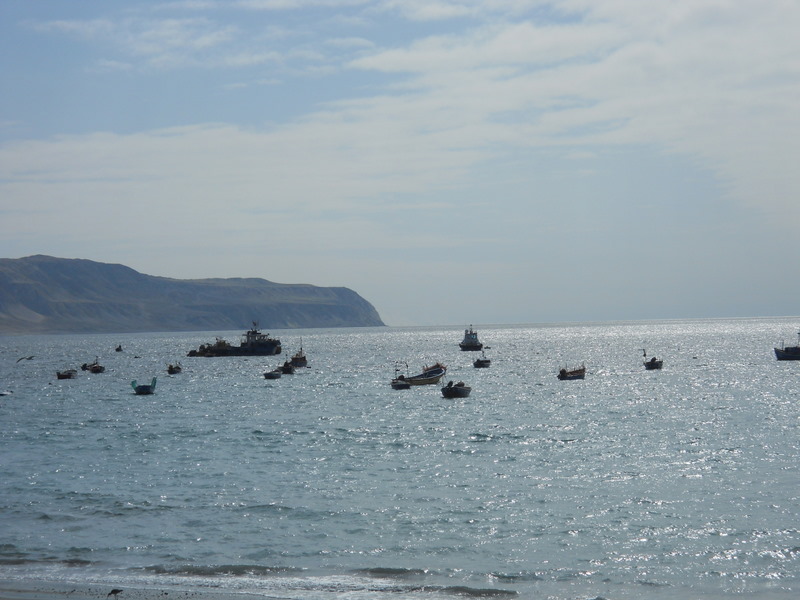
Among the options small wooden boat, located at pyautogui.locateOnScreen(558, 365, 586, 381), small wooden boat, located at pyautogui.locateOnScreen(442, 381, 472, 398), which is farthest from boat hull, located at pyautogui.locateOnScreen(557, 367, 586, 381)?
small wooden boat, located at pyautogui.locateOnScreen(442, 381, 472, 398)

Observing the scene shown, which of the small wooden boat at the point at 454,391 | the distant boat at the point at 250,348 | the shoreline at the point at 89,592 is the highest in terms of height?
the distant boat at the point at 250,348

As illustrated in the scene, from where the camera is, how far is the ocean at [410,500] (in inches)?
939

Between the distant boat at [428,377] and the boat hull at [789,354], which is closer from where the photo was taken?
the distant boat at [428,377]

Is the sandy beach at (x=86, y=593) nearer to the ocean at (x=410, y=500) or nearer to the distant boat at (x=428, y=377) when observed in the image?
the ocean at (x=410, y=500)

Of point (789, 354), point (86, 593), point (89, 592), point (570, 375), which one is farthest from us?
point (789, 354)

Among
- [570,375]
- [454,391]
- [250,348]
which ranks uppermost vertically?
[250,348]

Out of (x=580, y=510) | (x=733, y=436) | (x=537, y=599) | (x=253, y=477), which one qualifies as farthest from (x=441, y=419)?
(x=537, y=599)

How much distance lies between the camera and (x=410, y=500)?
33.3 meters

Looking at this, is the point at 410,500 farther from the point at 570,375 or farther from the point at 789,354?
the point at 789,354

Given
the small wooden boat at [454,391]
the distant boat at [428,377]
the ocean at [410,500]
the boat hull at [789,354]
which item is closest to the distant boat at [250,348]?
the distant boat at [428,377]

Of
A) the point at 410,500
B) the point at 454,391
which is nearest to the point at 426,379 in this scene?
the point at 454,391

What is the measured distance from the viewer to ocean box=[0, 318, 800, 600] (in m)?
23.9

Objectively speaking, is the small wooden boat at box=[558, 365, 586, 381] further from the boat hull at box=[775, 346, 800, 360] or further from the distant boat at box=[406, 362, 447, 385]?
the boat hull at box=[775, 346, 800, 360]

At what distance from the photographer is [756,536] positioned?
1084 inches
